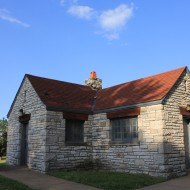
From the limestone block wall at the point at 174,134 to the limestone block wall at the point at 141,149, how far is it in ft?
1.00

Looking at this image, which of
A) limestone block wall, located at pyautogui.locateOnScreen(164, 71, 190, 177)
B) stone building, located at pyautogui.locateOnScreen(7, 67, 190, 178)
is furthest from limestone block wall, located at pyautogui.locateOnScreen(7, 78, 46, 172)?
limestone block wall, located at pyautogui.locateOnScreen(164, 71, 190, 177)

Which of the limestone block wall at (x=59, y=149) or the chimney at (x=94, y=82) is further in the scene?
the chimney at (x=94, y=82)

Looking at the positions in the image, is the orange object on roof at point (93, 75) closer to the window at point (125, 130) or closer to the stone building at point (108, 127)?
the stone building at point (108, 127)

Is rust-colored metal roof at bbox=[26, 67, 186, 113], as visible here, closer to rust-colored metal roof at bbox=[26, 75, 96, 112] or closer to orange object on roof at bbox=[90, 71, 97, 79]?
rust-colored metal roof at bbox=[26, 75, 96, 112]

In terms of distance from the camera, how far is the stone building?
12938 millimetres

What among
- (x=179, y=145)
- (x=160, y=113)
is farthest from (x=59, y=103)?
(x=179, y=145)

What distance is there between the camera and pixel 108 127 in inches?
606

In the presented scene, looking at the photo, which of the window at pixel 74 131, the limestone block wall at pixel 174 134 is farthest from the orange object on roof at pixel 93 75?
the limestone block wall at pixel 174 134

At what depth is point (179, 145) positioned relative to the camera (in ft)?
43.6

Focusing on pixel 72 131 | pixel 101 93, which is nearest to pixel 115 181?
pixel 72 131

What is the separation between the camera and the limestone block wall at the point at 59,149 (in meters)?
14.3

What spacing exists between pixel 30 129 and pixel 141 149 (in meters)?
6.11

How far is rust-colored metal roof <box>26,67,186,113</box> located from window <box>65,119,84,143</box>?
674mm

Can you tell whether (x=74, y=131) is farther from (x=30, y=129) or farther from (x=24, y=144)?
(x=24, y=144)
